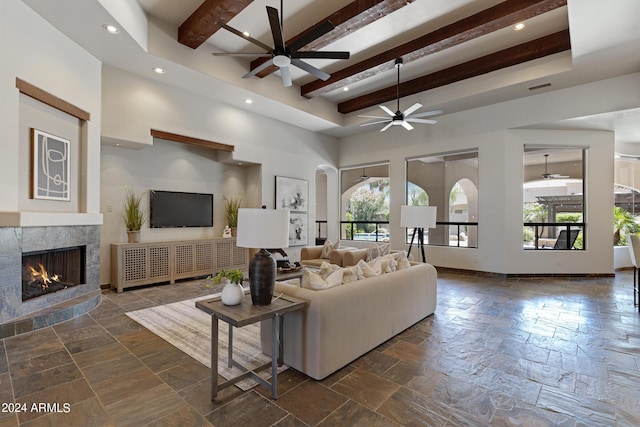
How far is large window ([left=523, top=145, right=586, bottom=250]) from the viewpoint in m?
6.41

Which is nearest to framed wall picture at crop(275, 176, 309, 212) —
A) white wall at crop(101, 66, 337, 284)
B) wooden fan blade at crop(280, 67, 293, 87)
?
white wall at crop(101, 66, 337, 284)

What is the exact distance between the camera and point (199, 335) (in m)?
3.26

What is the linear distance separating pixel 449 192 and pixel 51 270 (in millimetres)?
7420

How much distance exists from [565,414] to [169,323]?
365 centimetres

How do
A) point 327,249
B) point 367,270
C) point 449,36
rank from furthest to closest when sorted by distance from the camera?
point 327,249 < point 449,36 < point 367,270

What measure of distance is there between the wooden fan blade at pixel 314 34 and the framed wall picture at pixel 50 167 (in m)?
3.10

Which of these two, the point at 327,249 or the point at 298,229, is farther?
the point at 298,229

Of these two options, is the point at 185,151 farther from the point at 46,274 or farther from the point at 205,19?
the point at 46,274

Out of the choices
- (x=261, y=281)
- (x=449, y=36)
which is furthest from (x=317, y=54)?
(x=261, y=281)

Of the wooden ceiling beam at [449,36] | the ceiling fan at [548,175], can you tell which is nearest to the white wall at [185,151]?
the wooden ceiling beam at [449,36]

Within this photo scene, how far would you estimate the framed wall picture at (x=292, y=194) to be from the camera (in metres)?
7.40

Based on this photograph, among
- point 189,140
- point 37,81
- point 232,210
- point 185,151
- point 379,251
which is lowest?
point 379,251

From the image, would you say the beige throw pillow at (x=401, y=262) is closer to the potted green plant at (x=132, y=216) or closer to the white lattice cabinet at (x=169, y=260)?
the white lattice cabinet at (x=169, y=260)

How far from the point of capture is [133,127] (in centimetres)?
500
